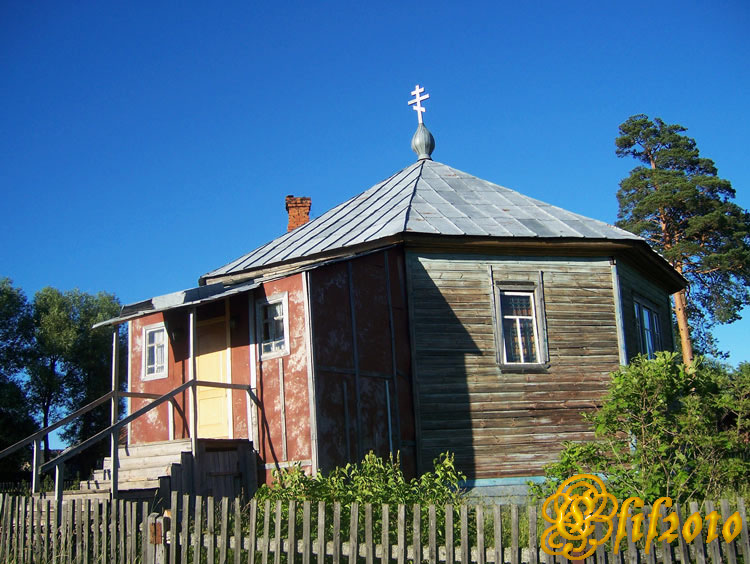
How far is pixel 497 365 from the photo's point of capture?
1390 cm

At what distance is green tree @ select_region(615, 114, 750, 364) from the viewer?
3158 centimetres

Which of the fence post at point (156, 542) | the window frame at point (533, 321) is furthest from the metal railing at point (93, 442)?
the window frame at point (533, 321)

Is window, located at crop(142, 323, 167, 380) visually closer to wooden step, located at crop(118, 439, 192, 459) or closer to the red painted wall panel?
wooden step, located at crop(118, 439, 192, 459)

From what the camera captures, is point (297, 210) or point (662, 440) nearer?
point (662, 440)

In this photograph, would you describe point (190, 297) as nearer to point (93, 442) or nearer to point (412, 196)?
point (93, 442)

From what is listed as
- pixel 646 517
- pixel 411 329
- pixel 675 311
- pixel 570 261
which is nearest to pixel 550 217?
pixel 570 261

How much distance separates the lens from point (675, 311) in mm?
31453

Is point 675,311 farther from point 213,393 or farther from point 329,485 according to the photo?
point 329,485

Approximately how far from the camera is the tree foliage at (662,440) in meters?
8.59

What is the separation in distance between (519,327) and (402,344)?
226 cm

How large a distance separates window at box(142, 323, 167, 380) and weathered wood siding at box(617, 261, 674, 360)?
8.21 metres


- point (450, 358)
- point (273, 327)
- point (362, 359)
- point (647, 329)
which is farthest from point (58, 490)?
point (647, 329)

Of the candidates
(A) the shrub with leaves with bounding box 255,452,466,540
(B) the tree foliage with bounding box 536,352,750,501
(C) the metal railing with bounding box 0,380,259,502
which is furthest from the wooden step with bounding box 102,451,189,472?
(B) the tree foliage with bounding box 536,352,750,501

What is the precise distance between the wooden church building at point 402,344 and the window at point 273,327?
2 centimetres
